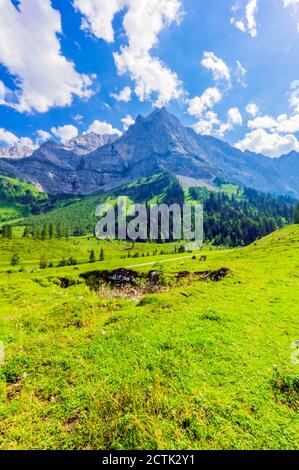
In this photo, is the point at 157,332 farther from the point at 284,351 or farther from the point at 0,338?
the point at 0,338

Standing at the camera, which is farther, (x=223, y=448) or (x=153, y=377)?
(x=153, y=377)

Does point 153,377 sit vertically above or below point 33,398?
above

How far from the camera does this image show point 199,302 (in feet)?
76.0

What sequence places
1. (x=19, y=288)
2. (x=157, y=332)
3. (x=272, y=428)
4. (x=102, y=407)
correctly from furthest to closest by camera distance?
(x=19, y=288) → (x=157, y=332) → (x=102, y=407) → (x=272, y=428)

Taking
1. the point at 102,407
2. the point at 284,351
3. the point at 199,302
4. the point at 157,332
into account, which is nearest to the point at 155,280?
the point at 199,302

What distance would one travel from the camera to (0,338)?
18.1 meters

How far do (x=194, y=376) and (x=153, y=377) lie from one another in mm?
2012

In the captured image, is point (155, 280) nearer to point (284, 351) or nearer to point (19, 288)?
point (19, 288)

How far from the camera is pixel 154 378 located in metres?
11.4

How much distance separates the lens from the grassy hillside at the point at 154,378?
8.71 metres

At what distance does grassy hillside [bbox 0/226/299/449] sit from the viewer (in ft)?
28.6

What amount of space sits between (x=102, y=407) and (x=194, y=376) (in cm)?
448
